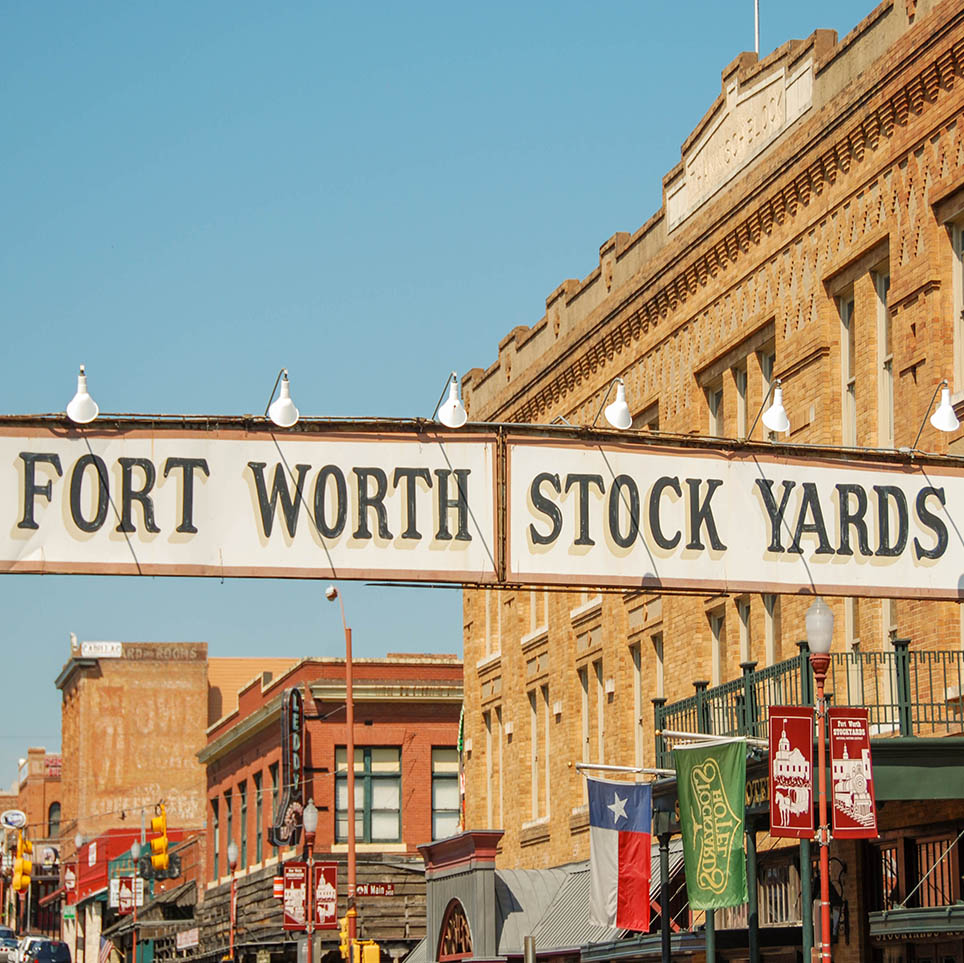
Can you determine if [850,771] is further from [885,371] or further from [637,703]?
[637,703]

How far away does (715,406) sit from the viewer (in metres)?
30.6

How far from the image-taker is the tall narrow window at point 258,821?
57.3 metres

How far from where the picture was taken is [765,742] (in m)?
19.7


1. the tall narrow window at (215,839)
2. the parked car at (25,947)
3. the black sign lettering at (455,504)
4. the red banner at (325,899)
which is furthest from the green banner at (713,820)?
the tall narrow window at (215,839)

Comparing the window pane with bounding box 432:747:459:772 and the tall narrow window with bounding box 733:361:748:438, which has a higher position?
the tall narrow window with bounding box 733:361:748:438

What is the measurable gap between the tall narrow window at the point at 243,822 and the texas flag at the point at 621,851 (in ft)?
121

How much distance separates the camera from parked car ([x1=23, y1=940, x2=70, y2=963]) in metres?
61.7

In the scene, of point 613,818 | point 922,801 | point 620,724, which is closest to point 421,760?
point 620,724

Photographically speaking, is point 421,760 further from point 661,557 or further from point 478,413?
point 661,557

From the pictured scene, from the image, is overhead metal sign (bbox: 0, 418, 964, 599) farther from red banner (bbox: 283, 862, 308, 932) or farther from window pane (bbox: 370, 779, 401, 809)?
window pane (bbox: 370, 779, 401, 809)

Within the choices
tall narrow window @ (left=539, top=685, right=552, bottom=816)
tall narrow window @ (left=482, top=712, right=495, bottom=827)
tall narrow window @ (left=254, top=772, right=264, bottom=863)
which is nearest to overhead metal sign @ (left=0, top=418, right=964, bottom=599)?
tall narrow window @ (left=539, top=685, right=552, bottom=816)

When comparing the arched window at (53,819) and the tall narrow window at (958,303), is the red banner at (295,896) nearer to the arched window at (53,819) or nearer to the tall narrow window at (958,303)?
the tall narrow window at (958,303)

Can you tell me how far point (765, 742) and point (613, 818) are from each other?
516 cm

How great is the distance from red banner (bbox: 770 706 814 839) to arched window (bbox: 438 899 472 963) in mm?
17048
